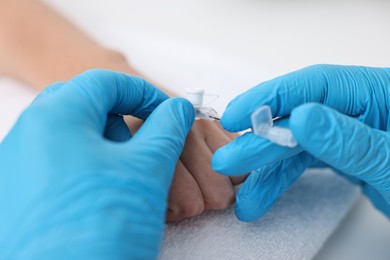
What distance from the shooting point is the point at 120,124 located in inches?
28.2

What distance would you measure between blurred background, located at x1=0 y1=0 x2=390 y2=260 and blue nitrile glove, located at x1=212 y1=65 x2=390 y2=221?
36 centimetres

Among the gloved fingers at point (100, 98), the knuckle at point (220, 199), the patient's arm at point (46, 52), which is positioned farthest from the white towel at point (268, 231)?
the gloved fingers at point (100, 98)

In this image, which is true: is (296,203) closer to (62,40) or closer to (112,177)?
(112,177)

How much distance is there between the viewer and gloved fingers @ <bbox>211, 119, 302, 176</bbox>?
0.61m

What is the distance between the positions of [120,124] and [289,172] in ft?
1.28

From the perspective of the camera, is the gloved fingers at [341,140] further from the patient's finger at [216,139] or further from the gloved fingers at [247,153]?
the patient's finger at [216,139]

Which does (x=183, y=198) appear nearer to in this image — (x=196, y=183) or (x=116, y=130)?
(x=196, y=183)

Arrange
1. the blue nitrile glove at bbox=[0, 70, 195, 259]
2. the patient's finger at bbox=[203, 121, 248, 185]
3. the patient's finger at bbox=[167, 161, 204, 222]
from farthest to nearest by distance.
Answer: the patient's finger at bbox=[203, 121, 248, 185] → the patient's finger at bbox=[167, 161, 204, 222] → the blue nitrile glove at bbox=[0, 70, 195, 259]

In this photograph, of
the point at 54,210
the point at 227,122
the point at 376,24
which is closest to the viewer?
the point at 54,210

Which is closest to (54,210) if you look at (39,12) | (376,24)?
(39,12)

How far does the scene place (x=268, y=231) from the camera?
0.75m

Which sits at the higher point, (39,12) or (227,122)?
(39,12)

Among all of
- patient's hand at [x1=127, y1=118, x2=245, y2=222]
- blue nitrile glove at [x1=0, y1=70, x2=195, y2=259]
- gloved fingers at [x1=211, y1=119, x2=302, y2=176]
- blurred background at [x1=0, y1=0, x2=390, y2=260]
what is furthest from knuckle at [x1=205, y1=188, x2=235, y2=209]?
blurred background at [x1=0, y1=0, x2=390, y2=260]

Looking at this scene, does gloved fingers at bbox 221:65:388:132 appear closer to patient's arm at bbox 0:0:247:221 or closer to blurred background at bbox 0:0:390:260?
patient's arm at bbox 0:0:247:221
